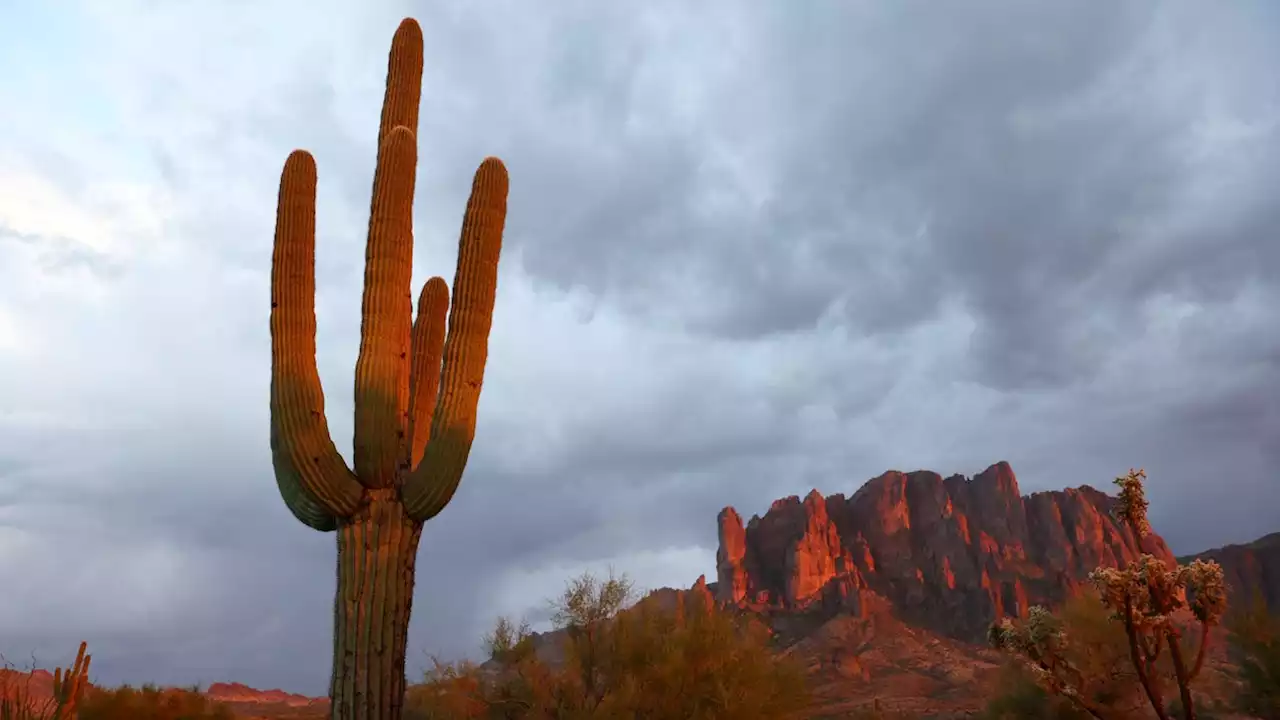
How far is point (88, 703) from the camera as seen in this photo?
19.0 m

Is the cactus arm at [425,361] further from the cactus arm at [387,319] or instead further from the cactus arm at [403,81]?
the cactus arm at [403,81]

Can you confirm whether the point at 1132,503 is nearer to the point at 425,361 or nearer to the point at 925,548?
the point at 425,361

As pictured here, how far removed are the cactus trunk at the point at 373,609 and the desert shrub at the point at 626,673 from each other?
940 cm

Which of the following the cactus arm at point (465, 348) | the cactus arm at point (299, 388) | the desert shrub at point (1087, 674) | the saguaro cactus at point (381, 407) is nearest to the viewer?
the saguaro cactus at point (381, 407)

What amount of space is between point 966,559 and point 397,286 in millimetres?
102564

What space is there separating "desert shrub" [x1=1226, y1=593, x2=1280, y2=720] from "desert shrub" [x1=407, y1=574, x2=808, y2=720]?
27.9 feet

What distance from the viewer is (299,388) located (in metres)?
9.16

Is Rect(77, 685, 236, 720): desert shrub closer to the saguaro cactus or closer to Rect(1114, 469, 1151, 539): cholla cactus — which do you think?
the saguaro cactus

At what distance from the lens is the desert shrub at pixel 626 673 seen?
58.1ft

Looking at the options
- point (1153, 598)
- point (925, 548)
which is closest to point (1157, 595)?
point (1153, 598)

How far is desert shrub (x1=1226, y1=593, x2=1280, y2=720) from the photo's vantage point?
620 inches

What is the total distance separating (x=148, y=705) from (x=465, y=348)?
52.2 feet

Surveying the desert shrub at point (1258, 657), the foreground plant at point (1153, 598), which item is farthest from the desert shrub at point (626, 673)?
the foreground plant at point (1153, 598)

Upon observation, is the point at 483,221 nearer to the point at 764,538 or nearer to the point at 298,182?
the point at 298,182
